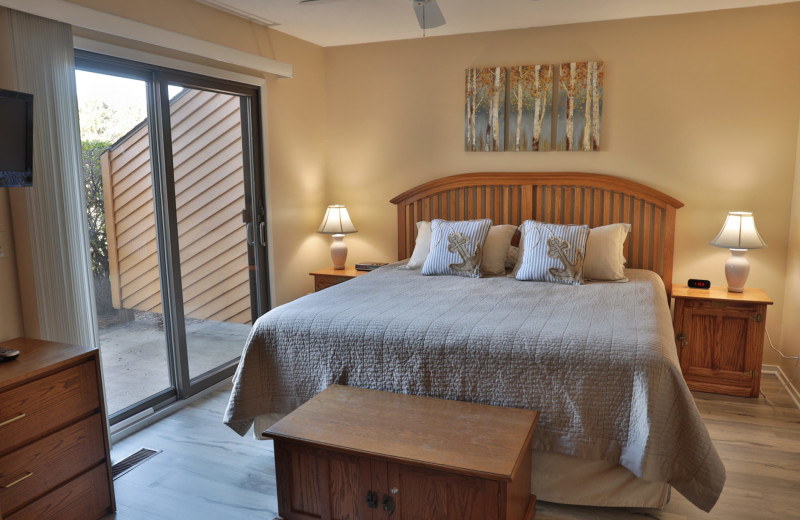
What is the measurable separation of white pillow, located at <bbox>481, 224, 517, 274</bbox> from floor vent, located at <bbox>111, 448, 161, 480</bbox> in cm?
222

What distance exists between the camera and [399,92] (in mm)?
4469

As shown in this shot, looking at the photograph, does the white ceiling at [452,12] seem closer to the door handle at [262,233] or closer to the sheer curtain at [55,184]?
the sheer curtain at [55,184]

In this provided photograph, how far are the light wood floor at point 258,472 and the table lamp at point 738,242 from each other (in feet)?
2.43

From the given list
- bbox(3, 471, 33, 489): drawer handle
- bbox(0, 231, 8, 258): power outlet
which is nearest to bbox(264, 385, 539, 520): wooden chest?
bbox(3, 471, 33, 489): drawer handle

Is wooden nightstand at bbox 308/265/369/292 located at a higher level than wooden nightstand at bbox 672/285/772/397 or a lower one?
higher

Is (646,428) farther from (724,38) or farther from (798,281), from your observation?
(724,38)

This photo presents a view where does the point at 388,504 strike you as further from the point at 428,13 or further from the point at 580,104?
the point at 580,104

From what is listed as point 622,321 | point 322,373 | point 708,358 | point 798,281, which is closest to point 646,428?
point 622,321

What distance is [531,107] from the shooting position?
4043 mm

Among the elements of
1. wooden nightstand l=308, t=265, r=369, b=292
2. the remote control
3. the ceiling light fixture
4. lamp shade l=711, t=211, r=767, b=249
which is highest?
the ceiling light fixture

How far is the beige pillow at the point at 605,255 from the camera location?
136 inches

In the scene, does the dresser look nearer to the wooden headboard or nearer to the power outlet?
the power outlet

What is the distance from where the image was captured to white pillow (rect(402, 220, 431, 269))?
12.9 ft

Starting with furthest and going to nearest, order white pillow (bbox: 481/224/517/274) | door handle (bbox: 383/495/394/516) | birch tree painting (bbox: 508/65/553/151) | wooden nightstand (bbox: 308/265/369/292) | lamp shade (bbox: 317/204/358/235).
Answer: lamp shade (bbox: 317/204/358/235)
wooden nightstand (bbox: 308/265/369/292)
birch tree painting (bbox: 508/65/553/151)
white pillow (bbox: 481/224/517/274)
door handle (bbox: 383/495/394/516)
